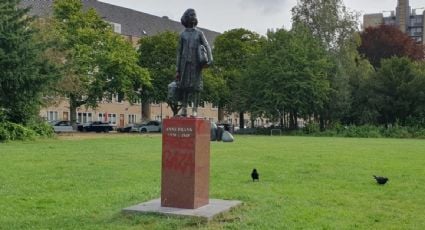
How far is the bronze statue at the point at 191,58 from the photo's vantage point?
1041cm

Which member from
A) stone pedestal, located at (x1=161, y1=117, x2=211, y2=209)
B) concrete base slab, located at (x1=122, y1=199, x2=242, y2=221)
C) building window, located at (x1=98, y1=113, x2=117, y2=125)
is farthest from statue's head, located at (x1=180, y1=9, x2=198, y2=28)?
building window, located at (x1=98, y1=113, x2=117, y2=125)

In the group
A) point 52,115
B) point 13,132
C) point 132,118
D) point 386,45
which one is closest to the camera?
point 13,132

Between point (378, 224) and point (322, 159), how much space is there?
12.4 m

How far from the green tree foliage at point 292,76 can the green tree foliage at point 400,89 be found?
5236 millimetres

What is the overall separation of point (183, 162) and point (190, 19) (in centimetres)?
277

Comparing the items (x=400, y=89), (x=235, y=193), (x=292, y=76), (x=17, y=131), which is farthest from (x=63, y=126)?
(x=235, y=193)

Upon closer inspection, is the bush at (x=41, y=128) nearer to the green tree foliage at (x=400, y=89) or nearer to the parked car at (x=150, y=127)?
the parked car at (x=150, y=127)

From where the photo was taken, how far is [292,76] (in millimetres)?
53969

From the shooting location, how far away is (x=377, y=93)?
5566 centimetres

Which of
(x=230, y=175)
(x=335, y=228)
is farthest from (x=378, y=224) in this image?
(x=230, y=175)

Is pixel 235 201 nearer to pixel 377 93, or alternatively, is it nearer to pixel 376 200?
pixel 376 200

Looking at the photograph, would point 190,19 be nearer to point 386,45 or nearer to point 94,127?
point 94,127

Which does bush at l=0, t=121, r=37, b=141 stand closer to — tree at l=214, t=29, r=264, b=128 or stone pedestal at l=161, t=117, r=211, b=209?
stone pedestal at l=161, t=117, r=211, b=209

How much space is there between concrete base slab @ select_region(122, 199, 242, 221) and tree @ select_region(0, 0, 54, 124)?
2278 centimetres
